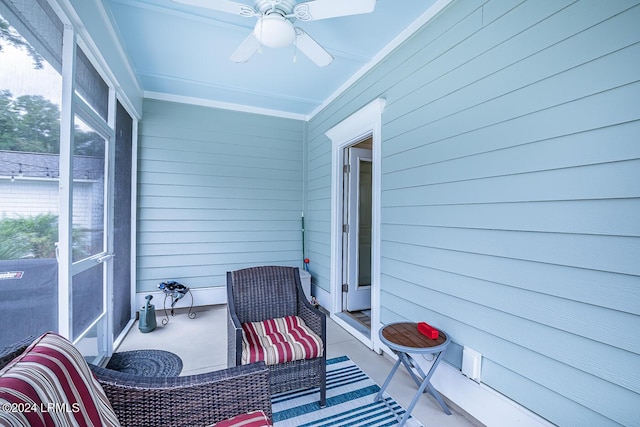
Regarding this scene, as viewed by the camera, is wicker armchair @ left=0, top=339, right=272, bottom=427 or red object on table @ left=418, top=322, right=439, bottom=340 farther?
red object on table @ left=418, top=322, right=439, bottom=340

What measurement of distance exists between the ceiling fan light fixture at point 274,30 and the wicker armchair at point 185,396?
6.16ft

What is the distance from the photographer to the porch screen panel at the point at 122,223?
293cm

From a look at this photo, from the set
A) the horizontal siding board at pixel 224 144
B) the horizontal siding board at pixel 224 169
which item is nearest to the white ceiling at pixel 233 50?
the horizontal siding board at pixel 224 144

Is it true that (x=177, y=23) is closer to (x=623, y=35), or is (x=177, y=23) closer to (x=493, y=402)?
(x=623, y=35)

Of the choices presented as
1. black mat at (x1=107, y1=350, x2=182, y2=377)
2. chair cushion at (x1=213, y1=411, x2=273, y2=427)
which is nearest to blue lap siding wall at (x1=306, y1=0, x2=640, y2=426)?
chair cushion at (x1=213, y1=411, x2=273, y2=427)

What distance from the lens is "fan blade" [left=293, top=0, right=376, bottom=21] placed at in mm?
1661

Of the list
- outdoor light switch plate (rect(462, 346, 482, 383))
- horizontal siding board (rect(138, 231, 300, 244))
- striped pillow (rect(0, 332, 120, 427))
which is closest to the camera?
striped pillow (rect(0, 332, 120, 427))

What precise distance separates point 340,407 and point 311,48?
258cm

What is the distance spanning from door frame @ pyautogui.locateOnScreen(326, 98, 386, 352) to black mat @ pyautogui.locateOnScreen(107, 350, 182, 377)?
1784mm

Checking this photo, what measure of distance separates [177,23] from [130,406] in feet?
8.75

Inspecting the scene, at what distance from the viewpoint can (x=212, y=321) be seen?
361 centimetres

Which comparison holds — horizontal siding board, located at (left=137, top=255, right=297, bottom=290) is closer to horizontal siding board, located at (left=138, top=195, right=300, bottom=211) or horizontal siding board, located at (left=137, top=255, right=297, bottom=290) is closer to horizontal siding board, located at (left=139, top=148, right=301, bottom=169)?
horizontal siding board, located at (left=138, top=195, right=300, bottom=211)

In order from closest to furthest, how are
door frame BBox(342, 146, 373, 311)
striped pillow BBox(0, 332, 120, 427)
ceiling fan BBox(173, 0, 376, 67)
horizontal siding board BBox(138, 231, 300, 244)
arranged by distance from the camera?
striped pillow BBox(0, 332, 120, 427) → ceiling fan BBox(173, 0, 376, 67) → door frame BBox(342, 146, 373, 311) → horizontal siding board BBox(138, 231, 300, 244)

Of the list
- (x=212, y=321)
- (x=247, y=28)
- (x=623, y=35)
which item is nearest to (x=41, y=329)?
(x=212, y=321)
